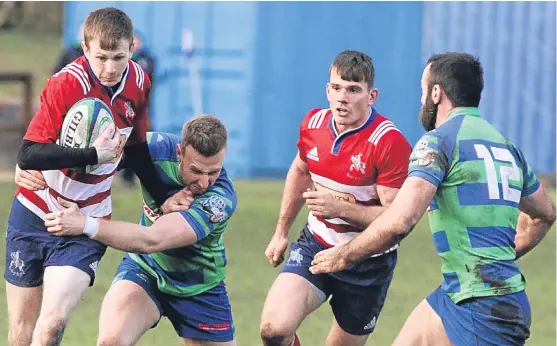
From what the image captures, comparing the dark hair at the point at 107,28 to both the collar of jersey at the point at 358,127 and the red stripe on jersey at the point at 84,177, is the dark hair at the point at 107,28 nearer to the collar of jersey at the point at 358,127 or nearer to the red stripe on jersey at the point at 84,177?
the red stripe on jersey at the point at 84,177

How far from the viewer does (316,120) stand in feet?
24.3

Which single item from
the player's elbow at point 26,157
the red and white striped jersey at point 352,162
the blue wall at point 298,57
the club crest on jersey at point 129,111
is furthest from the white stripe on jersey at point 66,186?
the blue wall at point 298,57

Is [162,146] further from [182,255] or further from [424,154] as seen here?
[424,154]

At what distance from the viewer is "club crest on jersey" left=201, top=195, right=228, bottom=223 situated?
22.0ft

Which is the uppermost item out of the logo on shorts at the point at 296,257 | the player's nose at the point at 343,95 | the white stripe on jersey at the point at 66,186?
the player's nose at the point at 343,95

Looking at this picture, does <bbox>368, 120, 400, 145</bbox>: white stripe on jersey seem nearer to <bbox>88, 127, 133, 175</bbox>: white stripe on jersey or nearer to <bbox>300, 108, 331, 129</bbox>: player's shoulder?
<bbox>300, 108, 331, 129</bbox>: player's shoulder

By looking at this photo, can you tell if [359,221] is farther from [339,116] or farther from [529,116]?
[529,116]

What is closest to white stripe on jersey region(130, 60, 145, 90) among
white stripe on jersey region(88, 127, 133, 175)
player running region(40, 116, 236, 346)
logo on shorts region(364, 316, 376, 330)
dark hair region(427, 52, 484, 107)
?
white stripe on jersey region(88, 127, 133, 175)

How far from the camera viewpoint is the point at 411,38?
19.5 meters

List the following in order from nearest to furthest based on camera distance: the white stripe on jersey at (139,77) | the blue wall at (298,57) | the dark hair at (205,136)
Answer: the dark hair at (205,136), the white stripe on jersey at (139,77), the blue wall at (298,57)

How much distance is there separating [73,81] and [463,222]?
7.02 ft

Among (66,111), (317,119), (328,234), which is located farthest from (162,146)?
(328,234)

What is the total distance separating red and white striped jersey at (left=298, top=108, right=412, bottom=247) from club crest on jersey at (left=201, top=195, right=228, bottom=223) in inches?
28.7

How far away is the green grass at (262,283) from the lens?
8867mm
